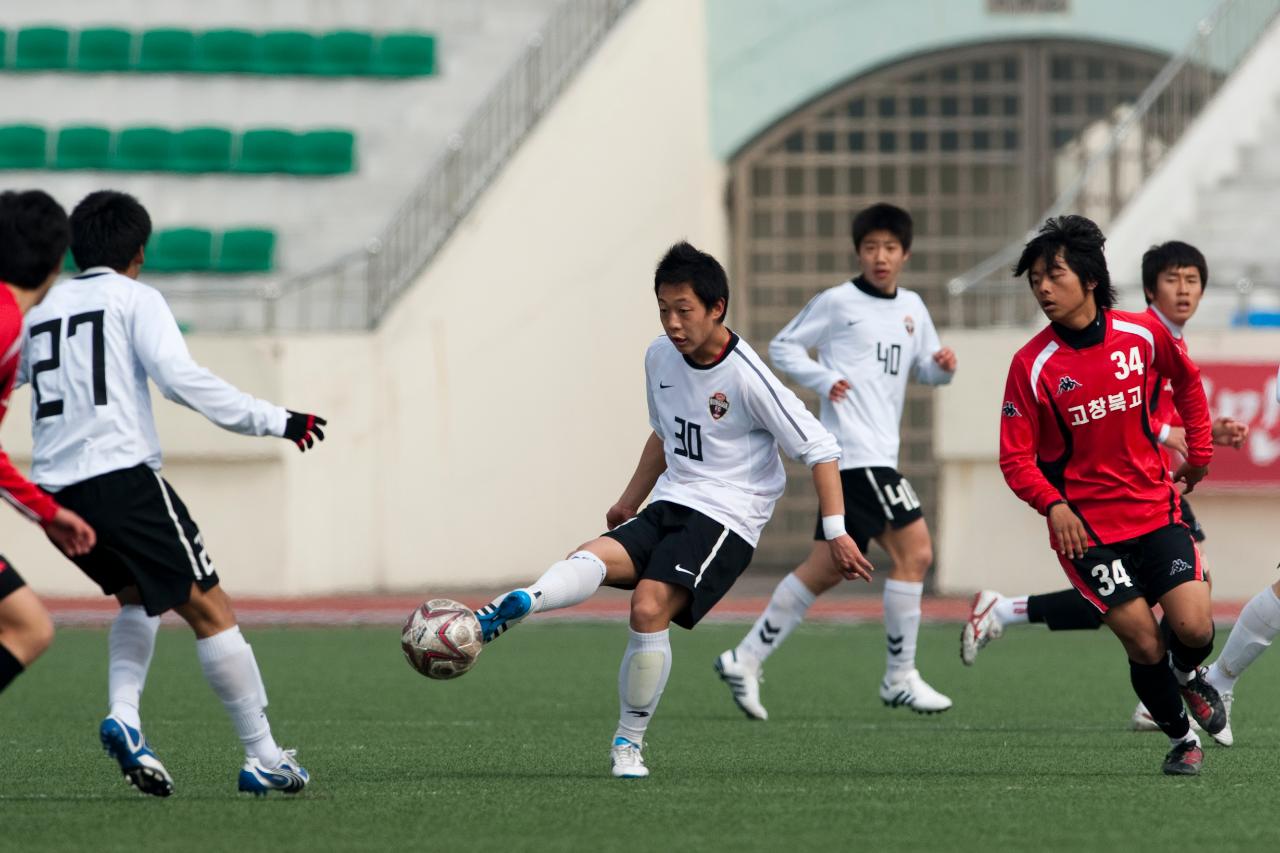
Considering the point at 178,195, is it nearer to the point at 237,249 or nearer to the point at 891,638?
the point at 237,249

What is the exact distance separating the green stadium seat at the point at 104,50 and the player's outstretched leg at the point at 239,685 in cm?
1531

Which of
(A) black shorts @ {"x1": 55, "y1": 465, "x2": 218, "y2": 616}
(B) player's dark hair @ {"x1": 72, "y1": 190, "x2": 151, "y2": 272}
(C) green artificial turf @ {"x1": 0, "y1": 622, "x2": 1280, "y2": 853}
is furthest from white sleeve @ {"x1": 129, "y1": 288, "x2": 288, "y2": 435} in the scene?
(C) green artificial turf @ {"x1": 0, "y1": 622, "x2": 1280, "y2": 853}

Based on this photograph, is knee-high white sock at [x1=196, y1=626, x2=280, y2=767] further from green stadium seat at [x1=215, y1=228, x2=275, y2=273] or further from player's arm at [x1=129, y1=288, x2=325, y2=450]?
green stadium seat at [x1=215, y1=228, x2=275, y2=273]

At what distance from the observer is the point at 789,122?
20.4 meters

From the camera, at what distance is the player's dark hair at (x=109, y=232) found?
662cm

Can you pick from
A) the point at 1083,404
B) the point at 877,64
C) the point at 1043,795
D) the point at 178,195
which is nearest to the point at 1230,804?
the point at 1043,795

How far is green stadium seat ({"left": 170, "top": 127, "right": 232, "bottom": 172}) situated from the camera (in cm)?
2062

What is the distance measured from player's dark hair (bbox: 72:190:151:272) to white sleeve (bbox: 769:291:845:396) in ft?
12.8

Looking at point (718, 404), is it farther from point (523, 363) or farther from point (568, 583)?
point (523, 363)

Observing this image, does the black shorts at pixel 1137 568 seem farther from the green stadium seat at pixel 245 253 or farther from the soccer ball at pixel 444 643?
the green stadium seat at pixel 245 253

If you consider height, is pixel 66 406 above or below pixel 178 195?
below

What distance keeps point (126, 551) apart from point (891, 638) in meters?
4.44

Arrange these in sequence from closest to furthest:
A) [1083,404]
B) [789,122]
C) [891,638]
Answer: [1083,404]
[891,638]
[789,122]

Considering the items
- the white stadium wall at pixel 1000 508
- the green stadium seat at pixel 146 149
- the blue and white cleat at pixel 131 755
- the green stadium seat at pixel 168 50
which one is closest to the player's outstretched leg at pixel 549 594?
the blue and white cleat at pixel 131 755
